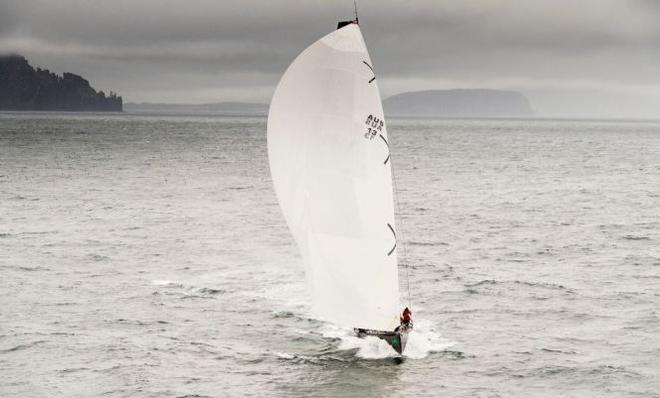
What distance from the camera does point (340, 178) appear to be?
27.0m

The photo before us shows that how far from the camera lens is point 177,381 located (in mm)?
27906

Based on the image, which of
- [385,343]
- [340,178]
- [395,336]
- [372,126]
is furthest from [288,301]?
[372,126]

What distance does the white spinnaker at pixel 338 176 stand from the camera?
25984 mm

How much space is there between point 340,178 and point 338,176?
0.10 meters

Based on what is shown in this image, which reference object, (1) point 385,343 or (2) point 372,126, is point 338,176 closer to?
(2) point 372,126

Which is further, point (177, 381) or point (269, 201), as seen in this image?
point (269, 201)

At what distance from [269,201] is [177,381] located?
5098 centimetres

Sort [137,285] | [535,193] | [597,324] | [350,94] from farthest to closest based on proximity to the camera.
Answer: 1. [535,193]
2. [137,285]
3. [597,324]
4. [350,94]

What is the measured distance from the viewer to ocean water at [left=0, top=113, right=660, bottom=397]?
1113 inches

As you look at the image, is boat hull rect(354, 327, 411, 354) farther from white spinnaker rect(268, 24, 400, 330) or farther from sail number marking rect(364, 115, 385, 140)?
sail number marking rect(364, 115, 385, 140)

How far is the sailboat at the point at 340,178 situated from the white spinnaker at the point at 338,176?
1.3 inches

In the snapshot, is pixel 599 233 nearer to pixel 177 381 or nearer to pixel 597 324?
pixel 597 324

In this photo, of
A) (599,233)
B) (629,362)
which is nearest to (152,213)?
(599,233)

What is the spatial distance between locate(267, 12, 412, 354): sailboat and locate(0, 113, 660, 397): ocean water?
8.79 feet
